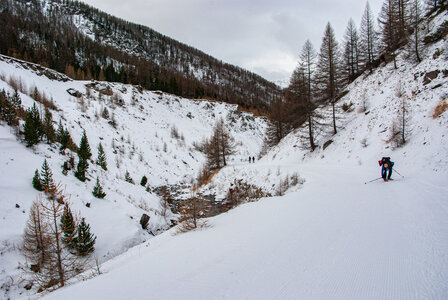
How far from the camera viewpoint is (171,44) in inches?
5138

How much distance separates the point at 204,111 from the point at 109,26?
10539cm

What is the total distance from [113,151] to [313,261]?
81.6 ft

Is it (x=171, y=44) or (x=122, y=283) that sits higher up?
(x=171, y=44)

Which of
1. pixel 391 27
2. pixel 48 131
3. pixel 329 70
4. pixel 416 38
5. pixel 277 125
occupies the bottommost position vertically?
pixel 48 131

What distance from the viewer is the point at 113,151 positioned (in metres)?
22.7

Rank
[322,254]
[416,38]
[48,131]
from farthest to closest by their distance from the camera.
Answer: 1. [416,38]
2. [48,131]
3. [322,254]

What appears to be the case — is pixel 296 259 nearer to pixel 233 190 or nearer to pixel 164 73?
pixel 233 190

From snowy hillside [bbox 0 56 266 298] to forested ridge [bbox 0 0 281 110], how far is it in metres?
15.1

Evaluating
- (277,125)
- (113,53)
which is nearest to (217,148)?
(277,125)

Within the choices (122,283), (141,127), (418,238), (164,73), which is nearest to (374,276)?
(418,238)

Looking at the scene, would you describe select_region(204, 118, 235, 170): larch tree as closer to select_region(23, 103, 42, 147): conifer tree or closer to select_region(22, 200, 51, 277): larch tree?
select_region(23, 103, 42, 147): conifer tree

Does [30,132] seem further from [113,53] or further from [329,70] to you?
[113,53]

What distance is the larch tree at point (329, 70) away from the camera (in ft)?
65.3

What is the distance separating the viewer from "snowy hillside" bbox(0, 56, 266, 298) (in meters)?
8.89
